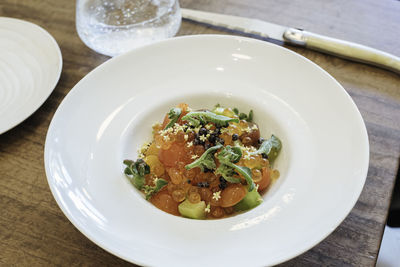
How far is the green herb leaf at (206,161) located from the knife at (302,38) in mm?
758

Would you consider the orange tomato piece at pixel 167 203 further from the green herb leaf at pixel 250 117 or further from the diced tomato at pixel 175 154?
the green herb leaf at pixel 250 117

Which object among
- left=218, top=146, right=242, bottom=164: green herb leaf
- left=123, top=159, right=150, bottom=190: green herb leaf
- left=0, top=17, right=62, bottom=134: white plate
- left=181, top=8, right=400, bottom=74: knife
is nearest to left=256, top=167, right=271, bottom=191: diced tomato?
left=218, top=146, right=242, bottom=164: green herb leaf

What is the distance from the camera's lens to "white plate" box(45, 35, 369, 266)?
2.89ft

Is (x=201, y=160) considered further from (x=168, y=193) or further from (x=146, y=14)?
(x=146, y=14)

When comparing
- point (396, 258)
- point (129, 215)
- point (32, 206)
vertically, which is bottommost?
point (396, 258)

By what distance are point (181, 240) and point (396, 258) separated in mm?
866

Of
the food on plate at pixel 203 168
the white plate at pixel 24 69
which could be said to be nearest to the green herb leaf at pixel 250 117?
the food on plate at pixel 203 168

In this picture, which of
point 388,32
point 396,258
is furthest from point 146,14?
point 396,258

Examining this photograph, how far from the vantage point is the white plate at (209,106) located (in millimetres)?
881

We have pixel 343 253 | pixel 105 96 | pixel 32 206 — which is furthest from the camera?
pixel 105 96

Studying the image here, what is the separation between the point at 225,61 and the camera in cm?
139

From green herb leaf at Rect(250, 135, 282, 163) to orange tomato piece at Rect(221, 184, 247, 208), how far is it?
0.54 feet

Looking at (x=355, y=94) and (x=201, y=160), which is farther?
(x=355, y=94)

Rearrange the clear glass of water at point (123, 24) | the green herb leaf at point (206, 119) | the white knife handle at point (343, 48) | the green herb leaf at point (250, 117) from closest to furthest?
the green herb leaf at point (206, 119) < the green herb leaf at point (250, 117) < the white knife handle at point (343, 48) < the clear glass of water at point (123, 24)
